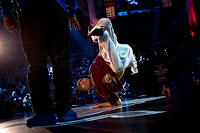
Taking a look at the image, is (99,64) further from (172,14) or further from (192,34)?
(172,14)

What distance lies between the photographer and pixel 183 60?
22.5 feet

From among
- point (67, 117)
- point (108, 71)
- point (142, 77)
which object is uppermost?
point (142, 77)

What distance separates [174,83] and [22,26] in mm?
6736

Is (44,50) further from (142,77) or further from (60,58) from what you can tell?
(142,77)

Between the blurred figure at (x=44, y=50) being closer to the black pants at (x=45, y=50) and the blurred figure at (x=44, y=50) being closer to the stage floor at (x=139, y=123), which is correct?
the black pants at (x=45, y=50)

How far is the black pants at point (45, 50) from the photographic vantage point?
1.03m

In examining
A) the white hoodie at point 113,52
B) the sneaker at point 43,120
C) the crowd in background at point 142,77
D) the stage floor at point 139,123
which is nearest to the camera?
the stage floor at point 139,123

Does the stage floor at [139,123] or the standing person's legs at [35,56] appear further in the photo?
the standing person's legs at [35,56]

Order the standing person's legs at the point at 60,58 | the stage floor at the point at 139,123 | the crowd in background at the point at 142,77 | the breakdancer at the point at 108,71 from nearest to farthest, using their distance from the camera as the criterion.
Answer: the stage floor at the point at 139,123 < the standing person's legs at the point at 60,58 < the breakdancer at the point at 108,71 < the crowd in background at the point at 142,77

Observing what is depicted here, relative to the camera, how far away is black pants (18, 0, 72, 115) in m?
1.03

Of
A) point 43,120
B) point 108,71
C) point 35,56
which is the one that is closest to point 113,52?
point 108,71

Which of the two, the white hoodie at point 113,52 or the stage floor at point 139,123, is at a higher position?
the white hoodie at point 113,52

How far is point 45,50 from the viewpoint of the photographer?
108 cm

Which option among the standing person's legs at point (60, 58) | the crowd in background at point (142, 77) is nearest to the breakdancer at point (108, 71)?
the standing person's legs at point (60, 58)
